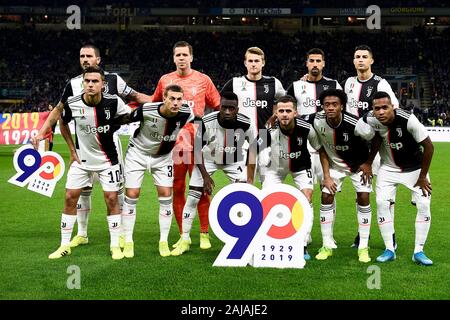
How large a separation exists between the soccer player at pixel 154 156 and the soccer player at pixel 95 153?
0.13 metres

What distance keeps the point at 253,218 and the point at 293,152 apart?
1.07m

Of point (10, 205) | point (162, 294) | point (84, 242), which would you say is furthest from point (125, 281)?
point (10, 205)

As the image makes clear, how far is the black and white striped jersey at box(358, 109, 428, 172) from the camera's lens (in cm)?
605

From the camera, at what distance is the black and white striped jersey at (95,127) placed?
20.9 ft

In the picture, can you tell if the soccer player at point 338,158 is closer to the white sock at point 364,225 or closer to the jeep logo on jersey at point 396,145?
the white sock at point 364,225

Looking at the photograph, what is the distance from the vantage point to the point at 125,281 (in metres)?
5.41

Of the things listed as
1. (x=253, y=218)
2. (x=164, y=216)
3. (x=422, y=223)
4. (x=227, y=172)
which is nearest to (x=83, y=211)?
(x=164, y=216)

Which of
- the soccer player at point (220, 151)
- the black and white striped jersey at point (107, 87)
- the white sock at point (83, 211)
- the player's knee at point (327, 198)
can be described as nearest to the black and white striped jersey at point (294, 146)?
the soccer player at point (220, 151)

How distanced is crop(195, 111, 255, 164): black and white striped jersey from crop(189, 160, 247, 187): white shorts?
5 cm

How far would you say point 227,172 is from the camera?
22.6ft

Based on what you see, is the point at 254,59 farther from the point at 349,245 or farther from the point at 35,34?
the point at 35,34

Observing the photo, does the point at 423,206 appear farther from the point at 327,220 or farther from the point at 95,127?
the point at 95,127

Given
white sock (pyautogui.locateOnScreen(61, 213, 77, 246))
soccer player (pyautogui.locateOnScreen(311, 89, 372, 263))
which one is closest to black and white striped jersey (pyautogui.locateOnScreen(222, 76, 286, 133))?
soccer player (pyautogui.locateOnScreen(311, 89, 372, 263))

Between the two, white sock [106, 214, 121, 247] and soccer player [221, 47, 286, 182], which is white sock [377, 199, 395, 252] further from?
white sock [106, 214, 121, 247]
